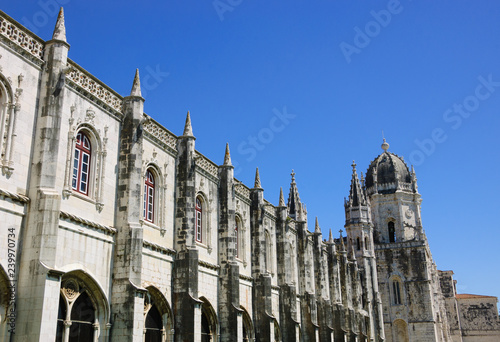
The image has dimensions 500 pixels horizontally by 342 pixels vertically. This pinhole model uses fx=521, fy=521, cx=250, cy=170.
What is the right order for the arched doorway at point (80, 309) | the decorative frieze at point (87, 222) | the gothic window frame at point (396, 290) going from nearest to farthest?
the arched doorway at point (80, 309)
the decorative frieze at point (87, 222)
the gothic window frame at point (396, 290)

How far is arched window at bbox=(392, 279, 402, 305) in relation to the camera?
61.8 metres

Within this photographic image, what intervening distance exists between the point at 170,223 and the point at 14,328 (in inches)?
350

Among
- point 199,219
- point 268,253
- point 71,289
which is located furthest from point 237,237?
point 71,289

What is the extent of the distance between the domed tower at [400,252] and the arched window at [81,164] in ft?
170

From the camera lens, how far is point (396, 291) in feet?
204

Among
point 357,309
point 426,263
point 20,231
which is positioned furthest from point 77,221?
point 426,263

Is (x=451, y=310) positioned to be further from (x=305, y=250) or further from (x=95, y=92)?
(x=95, y=92)

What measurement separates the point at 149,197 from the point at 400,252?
160ft

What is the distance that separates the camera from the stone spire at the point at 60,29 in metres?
16.2

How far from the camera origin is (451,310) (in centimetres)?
8819

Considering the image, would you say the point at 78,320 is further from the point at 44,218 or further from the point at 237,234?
the point at 237,234

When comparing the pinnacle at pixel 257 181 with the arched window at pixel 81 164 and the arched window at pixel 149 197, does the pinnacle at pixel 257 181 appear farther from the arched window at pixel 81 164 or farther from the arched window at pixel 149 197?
the arched window at pixel 81 164

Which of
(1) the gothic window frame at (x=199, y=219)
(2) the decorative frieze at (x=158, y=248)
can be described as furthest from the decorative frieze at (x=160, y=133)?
(2) the decorative frieze at (x=158, y=248)

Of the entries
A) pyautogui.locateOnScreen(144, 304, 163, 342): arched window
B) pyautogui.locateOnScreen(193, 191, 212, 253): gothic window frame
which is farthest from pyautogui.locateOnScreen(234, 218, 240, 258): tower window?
pyautogui.locateOnScreen(144, 304, 163, 342): arched window
